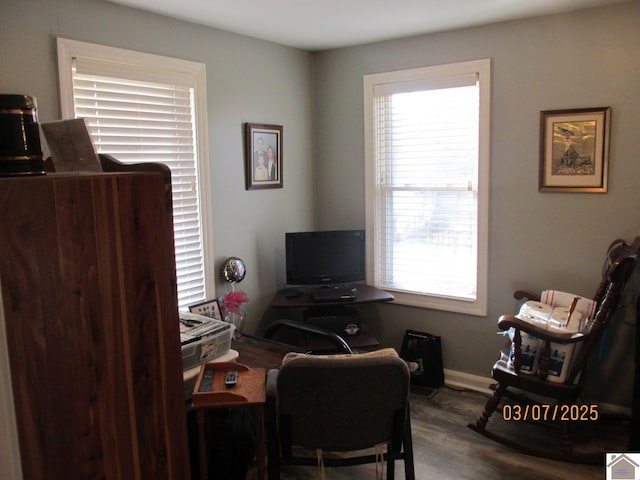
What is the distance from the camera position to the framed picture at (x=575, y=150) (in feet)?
9.65

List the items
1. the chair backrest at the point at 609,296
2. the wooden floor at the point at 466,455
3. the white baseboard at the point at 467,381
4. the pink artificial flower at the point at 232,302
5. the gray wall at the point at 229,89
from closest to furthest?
1. the gray wall at the point at 229,89
2. the chair backrest at the point at 609,296
3. the wooden floor at the point at 466,455
4. the pink artificial flower at the point at 232,302
5. the white baseboard at the point at 467,381

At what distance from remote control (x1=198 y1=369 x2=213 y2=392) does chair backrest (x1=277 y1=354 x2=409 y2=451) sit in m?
0.26

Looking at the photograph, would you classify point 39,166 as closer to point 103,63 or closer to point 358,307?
point 103,63

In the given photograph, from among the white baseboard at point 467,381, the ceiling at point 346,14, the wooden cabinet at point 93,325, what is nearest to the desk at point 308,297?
the white baseboard at point 467,381

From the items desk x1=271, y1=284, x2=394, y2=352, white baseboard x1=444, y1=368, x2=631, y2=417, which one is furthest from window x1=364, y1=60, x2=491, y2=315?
white baseboard x1=444, y1=368, x2=631, y2=417

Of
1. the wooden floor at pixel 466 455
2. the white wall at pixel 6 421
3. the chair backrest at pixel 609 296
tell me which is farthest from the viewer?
the wooden floor at pixel 466 455

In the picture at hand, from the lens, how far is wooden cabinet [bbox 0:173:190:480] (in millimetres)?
1068

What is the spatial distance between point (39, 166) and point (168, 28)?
1.86m

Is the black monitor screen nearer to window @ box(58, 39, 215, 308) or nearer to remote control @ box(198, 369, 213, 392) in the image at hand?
window @ box(58, 39, 215, 308)

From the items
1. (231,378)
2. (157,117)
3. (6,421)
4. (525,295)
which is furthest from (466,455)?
(157,117)

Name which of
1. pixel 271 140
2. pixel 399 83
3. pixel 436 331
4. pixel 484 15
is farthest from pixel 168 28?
pixel 436 331

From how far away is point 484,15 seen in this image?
300 centimetres

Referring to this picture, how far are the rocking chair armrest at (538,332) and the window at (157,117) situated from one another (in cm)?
172

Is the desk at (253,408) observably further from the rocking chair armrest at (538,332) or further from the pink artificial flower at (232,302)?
the rocking chair armrest at (538,332)
